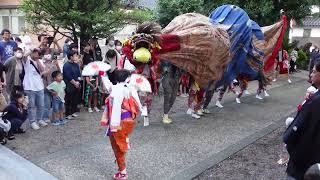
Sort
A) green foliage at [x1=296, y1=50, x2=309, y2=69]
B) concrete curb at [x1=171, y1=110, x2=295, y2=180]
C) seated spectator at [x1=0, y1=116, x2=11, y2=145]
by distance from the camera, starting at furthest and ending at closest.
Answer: green foliage at [x1=296, y1=50, x2=309, y2=69]
seated spectator at [x1=0, y1=116, x2=11, y2=145]
concrete curb at [x1=171, y1=110, x2=295, y2=180]

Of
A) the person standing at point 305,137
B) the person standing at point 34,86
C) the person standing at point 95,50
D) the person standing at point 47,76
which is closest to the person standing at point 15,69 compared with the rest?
the person standing at point 34,86

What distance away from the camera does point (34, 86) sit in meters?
7.07

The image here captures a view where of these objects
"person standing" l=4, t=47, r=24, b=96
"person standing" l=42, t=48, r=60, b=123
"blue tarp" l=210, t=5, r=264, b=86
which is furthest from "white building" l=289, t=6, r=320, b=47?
"person standing" l=4, t=47, r=24, b=96

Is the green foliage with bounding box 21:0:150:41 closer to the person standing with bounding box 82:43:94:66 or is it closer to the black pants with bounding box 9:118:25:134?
the person standing with bounding box 82:43:94:66

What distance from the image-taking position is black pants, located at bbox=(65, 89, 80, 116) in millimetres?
7855

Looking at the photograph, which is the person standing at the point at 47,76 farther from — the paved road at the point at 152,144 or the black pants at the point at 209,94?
the black pants at the point at 209,94

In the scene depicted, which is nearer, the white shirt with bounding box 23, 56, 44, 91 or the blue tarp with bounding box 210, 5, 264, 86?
the white shirt with bounding box 23, 56, 44, 91

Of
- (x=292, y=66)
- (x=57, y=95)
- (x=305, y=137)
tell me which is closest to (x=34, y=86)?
(x=57, y=95)

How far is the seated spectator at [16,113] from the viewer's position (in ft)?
21.3

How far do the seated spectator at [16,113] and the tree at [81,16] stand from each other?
2.70 meters

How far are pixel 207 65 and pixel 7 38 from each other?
168 inches

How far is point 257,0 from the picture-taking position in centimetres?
1448

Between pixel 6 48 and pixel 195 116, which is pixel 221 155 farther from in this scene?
pixel 6 48

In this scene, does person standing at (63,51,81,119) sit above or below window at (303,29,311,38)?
below
